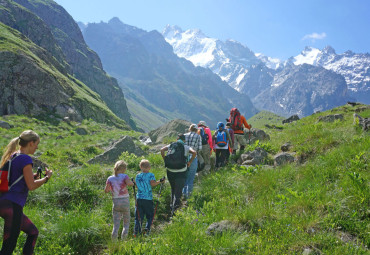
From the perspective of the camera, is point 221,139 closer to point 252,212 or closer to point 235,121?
point 235,121

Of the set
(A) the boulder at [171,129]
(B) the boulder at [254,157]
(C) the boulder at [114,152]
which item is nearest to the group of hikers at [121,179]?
(B) the boulder at [254,157]

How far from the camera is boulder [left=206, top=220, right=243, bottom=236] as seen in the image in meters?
5.46

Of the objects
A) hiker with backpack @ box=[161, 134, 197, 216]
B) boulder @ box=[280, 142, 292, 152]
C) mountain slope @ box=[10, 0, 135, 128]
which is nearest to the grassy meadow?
hiker with backpack @ box=[161, 134, 197, 216]

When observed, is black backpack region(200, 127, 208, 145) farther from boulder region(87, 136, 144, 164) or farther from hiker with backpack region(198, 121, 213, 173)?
boulder region(87, 136, 144, 164)

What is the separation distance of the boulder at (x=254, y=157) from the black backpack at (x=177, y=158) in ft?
11.5

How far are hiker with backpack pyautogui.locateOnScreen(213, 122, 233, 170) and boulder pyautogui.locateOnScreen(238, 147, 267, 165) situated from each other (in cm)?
86

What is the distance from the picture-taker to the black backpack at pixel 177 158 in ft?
27.2

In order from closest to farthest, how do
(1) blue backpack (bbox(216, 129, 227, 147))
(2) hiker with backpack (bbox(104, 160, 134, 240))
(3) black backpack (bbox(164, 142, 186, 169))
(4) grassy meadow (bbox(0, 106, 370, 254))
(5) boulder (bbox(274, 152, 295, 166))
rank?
(4) grassy meadow (bbox(0, 106, 370, 254)) → (2) hiker with backpack (bbox(104, 160, 134, 240)) → (3) black backpack (bbox(164, 142, 186, 169)) → (5) boulder (bbox(274, 152, 295, 166)) → (1) blue backpack (bbox(216, 129, 227, 147))

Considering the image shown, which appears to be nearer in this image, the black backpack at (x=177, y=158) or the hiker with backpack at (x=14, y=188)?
the hiker with backpack at (x=14, y=188)

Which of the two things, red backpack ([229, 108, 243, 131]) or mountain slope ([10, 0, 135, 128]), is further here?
mountain slope ([10, 0, 135, 128])

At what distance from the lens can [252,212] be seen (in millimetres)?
5914

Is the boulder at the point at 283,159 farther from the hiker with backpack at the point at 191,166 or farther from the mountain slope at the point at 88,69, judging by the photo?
the mountain slope at the point at 88,69

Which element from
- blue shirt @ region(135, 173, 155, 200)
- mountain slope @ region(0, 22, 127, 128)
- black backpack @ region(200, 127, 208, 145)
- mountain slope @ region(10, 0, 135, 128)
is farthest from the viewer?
mountain slope @ region(10, 0, 135, 128)

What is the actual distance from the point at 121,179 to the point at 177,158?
2.20 meters
